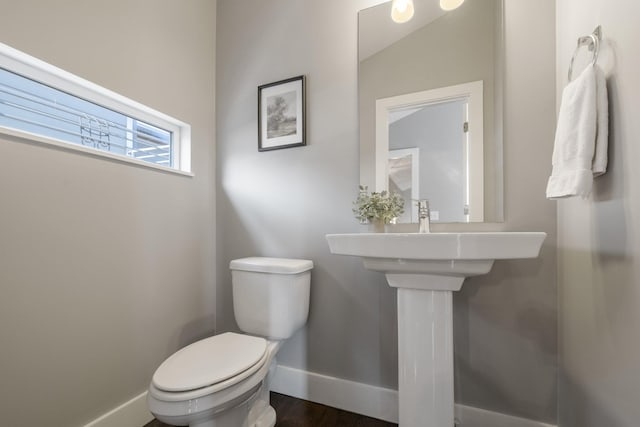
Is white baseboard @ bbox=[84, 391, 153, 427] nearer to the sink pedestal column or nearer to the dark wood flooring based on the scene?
the dark wood flooring

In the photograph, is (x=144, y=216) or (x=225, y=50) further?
(x=225, y=50)

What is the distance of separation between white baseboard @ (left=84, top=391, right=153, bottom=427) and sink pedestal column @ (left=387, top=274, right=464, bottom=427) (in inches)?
46.4

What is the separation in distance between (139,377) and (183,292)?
16.6 inches

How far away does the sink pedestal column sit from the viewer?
971 millimetres

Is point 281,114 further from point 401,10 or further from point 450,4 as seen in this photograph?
point 450,4

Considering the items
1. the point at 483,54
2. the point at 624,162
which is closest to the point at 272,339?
the point at 624,162

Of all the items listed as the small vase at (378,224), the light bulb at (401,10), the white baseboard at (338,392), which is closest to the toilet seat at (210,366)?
the white baseboard at (338,392)

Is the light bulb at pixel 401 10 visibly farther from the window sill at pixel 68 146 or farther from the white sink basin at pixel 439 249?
the window sill at pixel 68 146

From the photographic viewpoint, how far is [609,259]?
0.81 metres

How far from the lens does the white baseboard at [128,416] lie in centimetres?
118

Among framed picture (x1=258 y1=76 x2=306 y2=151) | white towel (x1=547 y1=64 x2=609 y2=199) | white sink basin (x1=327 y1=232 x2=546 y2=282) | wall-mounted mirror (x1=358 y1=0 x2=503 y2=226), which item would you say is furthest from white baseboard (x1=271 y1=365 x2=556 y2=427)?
framed picture (x1=258 y1=76 x2=306 y2=151)

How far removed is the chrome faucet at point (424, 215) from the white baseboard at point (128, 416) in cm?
152

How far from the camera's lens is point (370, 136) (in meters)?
1.43

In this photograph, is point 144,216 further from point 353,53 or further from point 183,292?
point 353,53
